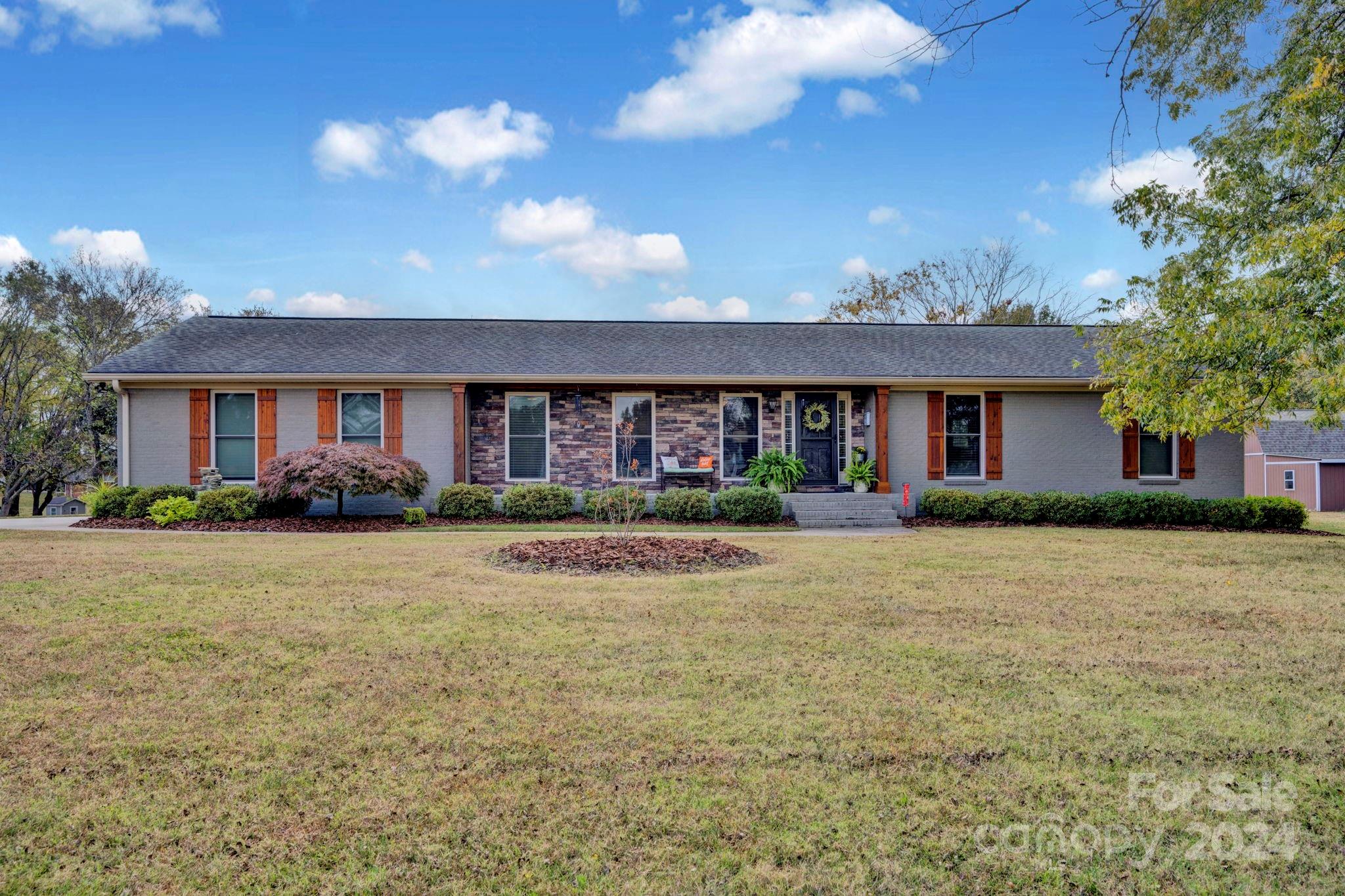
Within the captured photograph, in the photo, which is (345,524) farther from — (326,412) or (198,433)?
(198,433)

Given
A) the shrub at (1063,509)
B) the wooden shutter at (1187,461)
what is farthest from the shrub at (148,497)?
the wooden shutter at (1187,461)

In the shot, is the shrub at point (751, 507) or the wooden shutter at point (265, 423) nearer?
the shrub at point (751, 507)

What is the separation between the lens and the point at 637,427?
15211 millimetres

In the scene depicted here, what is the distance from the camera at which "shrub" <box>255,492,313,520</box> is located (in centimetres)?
1293

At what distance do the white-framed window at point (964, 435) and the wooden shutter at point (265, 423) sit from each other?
45.0 ft

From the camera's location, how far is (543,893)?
7.32 ft

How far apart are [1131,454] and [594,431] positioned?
11335 mm

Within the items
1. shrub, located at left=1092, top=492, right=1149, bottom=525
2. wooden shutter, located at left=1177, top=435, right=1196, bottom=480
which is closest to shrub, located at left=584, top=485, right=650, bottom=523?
shrub, located at left=1092, top=492, right=1149, bottom=525

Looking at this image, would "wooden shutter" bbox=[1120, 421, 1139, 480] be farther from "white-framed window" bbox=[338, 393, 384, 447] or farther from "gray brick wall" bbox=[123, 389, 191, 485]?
"gray brick wall" bbox=[123, 389, 191, 485]

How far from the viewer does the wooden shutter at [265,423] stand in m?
14.1

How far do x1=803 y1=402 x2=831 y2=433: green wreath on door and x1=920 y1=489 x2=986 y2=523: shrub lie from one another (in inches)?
101

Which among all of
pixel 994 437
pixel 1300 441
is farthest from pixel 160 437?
pixel 1300 441

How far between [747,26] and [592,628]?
6.42m

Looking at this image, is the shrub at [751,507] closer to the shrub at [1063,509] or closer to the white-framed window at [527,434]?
the white-framed window at [527,434]
